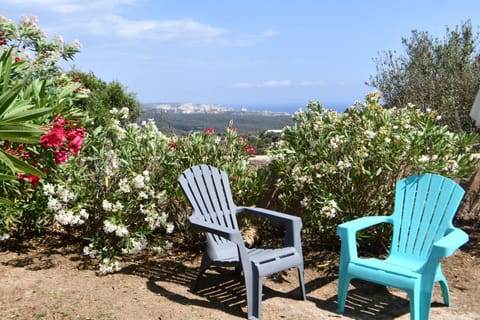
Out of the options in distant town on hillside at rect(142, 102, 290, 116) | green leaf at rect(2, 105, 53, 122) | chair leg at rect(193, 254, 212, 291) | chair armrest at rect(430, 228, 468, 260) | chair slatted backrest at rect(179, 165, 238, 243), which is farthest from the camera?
distant town on hillside at rect(142, 102, 290, 116)

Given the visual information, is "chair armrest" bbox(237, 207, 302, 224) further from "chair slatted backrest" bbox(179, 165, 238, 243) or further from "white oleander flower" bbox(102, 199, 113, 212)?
"white oleander flower" bbox(102, 199, 113, 212)

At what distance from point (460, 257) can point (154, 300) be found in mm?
2907

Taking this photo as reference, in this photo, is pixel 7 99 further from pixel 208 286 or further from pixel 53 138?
pixel 208 286

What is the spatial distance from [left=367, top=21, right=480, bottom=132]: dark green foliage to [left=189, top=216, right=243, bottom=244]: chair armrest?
5961mm

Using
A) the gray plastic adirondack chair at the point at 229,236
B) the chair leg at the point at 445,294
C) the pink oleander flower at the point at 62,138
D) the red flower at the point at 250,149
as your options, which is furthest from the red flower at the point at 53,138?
the chair leg at the point at 445,294

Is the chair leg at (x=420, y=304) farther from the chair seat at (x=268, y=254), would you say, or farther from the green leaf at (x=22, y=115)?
the green leaf at (x=22, y=115)

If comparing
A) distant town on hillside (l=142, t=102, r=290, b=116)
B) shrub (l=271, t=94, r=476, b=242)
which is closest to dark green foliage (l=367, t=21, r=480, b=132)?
distant town on hillside (l=142, t=102, r=290, b=116)

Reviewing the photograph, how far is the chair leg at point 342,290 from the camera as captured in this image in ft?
12.4

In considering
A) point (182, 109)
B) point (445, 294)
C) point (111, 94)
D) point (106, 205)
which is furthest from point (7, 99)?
point (182, 109)

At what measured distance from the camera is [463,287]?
4301 mm

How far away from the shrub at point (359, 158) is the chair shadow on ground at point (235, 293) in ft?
2.14

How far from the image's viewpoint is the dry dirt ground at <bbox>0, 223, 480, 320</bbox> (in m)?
3.68

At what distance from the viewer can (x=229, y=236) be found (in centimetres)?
359

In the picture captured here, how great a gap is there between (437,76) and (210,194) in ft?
22.9
